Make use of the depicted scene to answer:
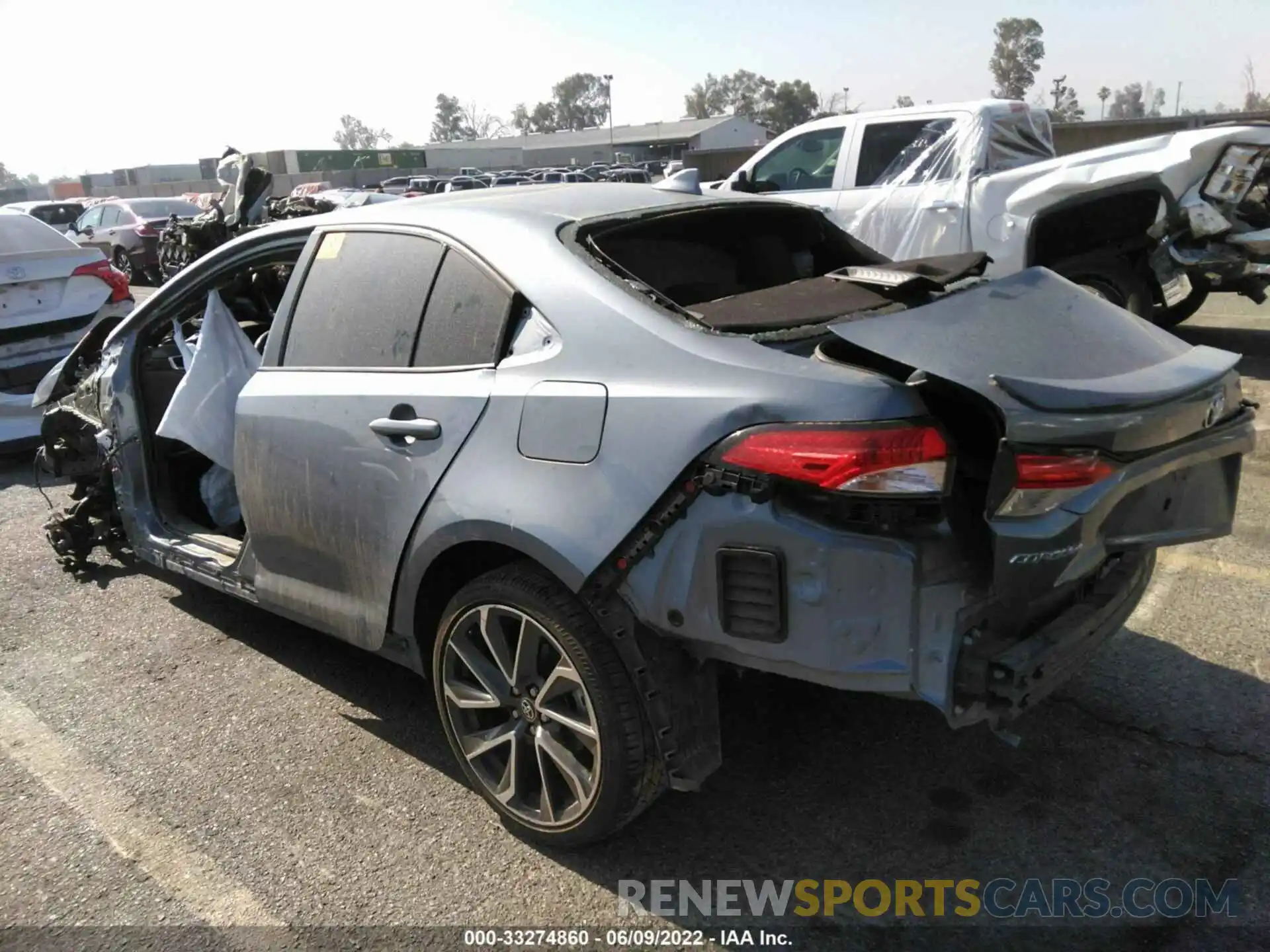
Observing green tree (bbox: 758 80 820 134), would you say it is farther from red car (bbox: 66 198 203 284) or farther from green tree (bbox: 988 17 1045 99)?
red car (bbox: 66 198 203 284)

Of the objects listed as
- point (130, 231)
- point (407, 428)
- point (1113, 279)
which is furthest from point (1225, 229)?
point (130, 231)

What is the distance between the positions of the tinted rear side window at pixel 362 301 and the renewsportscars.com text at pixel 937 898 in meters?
1.79

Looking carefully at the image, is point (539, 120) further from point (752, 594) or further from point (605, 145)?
point (752, 594)

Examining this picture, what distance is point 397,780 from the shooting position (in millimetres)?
3160

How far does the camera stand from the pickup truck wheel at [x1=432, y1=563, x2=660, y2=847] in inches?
98.9

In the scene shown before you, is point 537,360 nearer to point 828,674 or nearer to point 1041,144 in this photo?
point 828,674

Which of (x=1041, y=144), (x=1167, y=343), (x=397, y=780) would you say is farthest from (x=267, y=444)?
(x=1041, y=144)

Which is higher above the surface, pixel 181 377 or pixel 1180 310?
pixel 181 377

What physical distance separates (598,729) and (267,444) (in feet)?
5.55

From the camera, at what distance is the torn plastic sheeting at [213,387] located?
13.9 feet

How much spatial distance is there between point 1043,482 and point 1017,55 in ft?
382

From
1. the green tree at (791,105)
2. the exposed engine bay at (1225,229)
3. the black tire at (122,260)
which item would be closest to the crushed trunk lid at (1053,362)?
the exposed engine bay at (1225,229)

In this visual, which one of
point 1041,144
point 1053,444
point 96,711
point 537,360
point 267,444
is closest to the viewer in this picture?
point 1053,444

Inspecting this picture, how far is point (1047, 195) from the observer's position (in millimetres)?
7027
